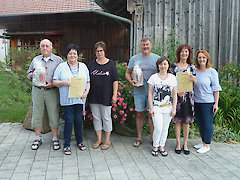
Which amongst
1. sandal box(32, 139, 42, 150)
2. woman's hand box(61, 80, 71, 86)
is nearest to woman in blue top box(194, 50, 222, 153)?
woman's hand box(61, 80, 71, 86)

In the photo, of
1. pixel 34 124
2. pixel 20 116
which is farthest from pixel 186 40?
pixel 20 116

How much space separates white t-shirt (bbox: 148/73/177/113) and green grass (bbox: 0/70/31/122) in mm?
3331

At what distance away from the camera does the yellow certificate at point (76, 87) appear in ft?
12.3

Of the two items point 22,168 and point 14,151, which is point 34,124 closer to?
point 14,151

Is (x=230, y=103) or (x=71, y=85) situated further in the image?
(x=230, y=103)

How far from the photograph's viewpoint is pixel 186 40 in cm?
636

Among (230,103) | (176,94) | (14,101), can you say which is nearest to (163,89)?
(176,94)

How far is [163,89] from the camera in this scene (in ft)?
12.3

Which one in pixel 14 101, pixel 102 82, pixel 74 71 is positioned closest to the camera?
pixel 74 71

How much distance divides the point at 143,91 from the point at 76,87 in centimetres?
120

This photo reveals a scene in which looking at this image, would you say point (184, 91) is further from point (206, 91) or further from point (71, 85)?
point (71, 85)

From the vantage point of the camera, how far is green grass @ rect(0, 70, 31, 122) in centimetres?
551

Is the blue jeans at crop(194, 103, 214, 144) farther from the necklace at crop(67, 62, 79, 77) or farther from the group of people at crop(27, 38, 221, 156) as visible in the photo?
the necklace at crop(67, 62, 79, 77)

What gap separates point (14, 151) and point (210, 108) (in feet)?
11.3
